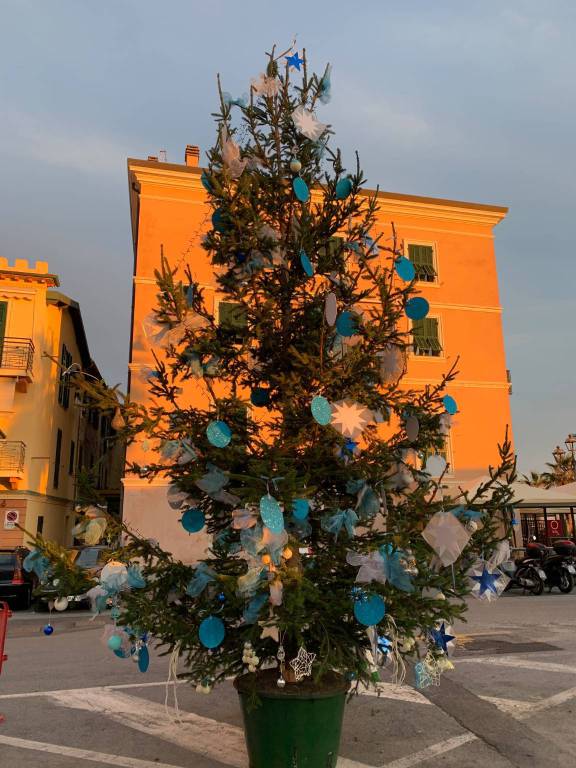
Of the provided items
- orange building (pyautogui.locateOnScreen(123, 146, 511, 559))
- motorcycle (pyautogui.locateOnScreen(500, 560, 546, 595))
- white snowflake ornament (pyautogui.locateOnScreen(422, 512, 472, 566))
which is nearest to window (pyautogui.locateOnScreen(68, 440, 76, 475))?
orange building (pyautogui.locateOnScreen(123, 146, 511, 559))

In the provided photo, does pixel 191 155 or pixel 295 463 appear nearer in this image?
pixel 295 463

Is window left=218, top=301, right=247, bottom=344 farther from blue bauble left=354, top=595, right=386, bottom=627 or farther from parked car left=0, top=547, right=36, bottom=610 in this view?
parked car left=0, top=547, right=36, bottom=610

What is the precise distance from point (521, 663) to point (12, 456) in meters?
18.3

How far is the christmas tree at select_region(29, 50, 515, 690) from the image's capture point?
344 centimetres

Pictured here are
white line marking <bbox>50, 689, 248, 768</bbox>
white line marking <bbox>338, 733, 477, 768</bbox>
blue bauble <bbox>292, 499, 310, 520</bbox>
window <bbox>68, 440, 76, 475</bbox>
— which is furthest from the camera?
window <bbox>68, 440, 76, 475</bbox>

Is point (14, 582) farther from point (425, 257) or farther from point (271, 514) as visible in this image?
point (425, 257)

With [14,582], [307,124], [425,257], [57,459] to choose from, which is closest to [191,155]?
[425,257]

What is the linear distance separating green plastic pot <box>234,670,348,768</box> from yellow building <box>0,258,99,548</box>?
18407 mm

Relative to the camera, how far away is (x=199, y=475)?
364 cm

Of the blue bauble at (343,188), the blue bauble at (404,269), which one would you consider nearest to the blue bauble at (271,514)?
the blue bauble at (404,269)

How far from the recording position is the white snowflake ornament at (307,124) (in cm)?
445

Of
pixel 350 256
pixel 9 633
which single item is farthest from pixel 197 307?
pixel 9 633

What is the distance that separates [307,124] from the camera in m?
4.48

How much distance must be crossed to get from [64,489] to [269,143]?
23460 mm
